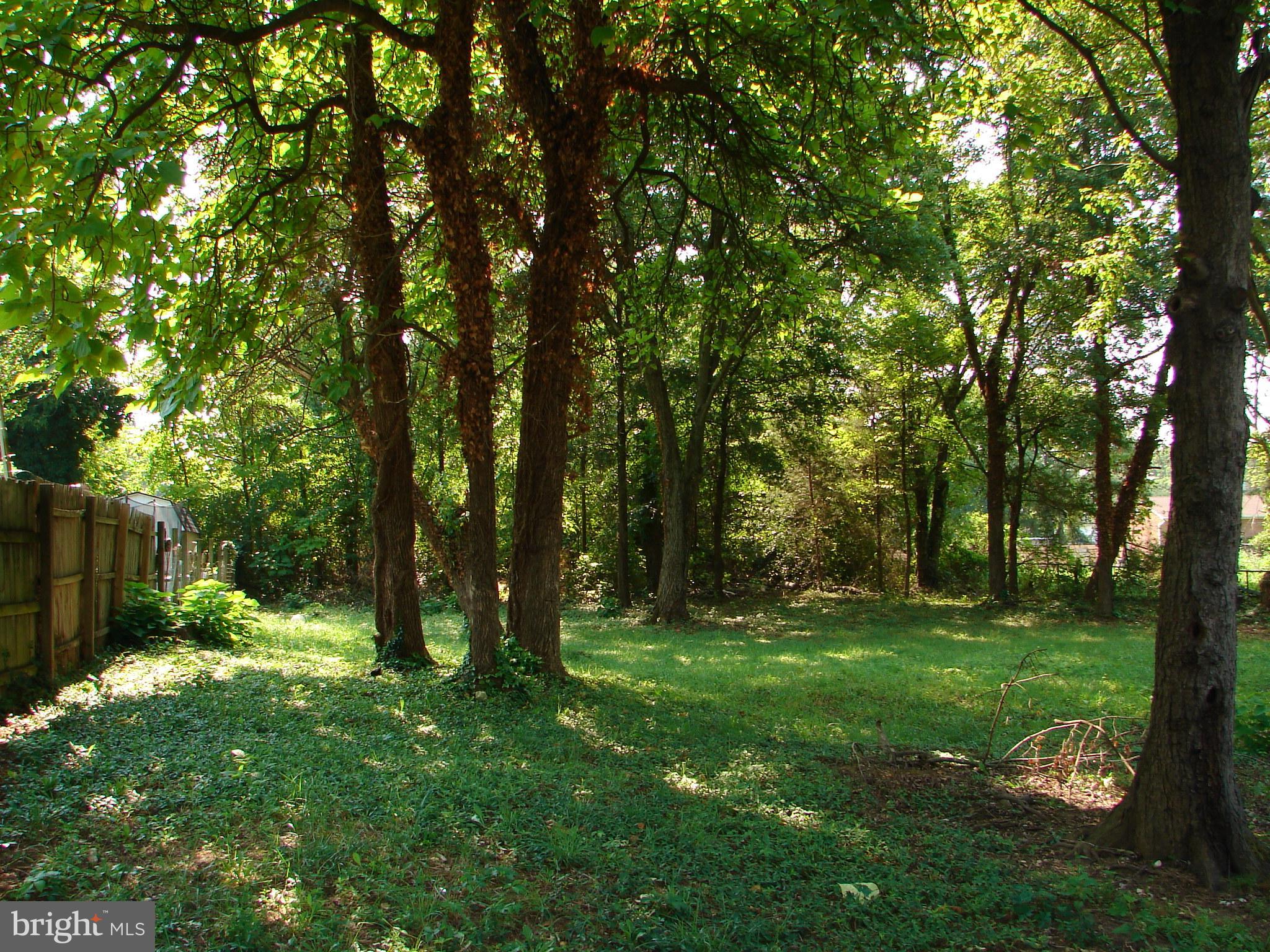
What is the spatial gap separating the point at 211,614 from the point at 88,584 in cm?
284

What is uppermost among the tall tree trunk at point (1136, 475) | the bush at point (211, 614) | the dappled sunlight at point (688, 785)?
the tall tree trunk at point (1136, 475)

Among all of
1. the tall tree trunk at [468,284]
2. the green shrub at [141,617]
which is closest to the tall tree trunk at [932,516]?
the tall tree trunk at [468,284]

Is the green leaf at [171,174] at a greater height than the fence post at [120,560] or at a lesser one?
greater

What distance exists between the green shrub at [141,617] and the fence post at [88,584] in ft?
3.80

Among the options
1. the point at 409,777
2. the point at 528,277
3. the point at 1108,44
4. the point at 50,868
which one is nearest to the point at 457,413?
the point at 528,277

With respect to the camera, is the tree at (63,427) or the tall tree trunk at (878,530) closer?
the tall tree trunk at (878,530)

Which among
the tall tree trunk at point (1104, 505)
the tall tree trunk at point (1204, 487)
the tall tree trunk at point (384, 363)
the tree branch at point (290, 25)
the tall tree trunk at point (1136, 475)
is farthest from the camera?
the tall tree trunk at point (1104, 505)

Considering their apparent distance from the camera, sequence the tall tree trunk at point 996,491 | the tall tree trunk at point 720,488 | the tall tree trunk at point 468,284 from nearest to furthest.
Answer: the tall tree trunk at point 468,284 < the tall tree trunk at point 996,491 < the tall tree trunk at point 720,488

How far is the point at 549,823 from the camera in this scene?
462 cm

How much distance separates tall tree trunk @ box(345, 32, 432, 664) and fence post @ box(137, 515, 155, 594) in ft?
10.4

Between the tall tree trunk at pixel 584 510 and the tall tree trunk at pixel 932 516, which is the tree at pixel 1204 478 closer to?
the tall tree trunk at pixel 584 510

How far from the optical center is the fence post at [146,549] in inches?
399

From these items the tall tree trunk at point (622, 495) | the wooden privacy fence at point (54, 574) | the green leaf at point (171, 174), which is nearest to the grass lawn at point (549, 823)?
the wooden privacy fence at point (54, 574)

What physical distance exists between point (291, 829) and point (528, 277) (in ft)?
20.6
